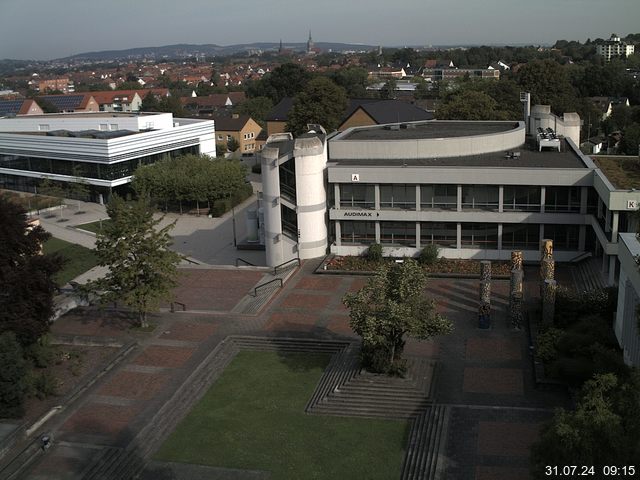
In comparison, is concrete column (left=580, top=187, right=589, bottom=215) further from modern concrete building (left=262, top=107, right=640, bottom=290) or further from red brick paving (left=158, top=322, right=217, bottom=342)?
red brick paving (left=158, top=322, right=217, bottom=342)

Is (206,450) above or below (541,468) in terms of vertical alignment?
below

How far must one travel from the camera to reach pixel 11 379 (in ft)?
78.7

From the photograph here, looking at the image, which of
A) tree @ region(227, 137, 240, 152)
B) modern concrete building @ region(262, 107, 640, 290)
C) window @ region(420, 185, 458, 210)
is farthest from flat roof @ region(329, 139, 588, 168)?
tree @ region(227, 137, 240, 152)

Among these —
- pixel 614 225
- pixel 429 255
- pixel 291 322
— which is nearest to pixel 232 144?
pixel 429 255

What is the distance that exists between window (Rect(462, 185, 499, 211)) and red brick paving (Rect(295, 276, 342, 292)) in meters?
8.48

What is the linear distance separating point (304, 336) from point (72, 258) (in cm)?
2265

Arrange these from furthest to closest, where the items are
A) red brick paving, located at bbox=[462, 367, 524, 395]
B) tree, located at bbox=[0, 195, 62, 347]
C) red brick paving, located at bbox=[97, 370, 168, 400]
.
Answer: tree, located at bbox=[0, 195, 62, 347] < red brick paving, located at bbox=[97, 370, 168, 400] < red brick paving, located at bbox=[462, 367, 524, 395]

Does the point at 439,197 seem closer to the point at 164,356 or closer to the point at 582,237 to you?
the point at 582,237

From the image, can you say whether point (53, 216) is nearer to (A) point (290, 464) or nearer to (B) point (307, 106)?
(B) point (307, 106)

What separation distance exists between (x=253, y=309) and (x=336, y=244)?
9.44 meters

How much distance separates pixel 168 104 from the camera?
112m

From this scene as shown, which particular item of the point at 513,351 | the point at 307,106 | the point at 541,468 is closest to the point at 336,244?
the point at 513,351

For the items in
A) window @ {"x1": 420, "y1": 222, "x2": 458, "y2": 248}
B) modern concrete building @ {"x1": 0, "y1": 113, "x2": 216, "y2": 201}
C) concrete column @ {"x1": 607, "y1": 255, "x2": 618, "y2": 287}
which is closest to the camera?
concrete column @ {"x1": 607, "y1": 255, "x2": 618, "y2": 287}

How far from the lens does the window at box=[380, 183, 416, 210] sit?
40281mm
